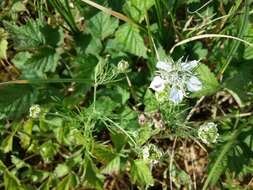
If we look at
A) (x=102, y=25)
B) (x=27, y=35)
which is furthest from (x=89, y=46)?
(x=27, y=35)

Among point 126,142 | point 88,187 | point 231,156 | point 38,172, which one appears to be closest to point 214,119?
point 231,156

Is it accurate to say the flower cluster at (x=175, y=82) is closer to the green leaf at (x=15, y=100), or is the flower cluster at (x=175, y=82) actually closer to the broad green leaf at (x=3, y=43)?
the green leaf at (x=15, y=100)

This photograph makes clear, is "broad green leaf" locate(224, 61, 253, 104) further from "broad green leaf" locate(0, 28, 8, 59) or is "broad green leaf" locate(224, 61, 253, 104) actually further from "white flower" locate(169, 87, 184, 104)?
"broad green leaf" locate(0, 28, 8, 59)

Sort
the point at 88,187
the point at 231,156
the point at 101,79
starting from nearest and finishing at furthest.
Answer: the point at 101,79 < the point at 231,156 < the point at 88,187

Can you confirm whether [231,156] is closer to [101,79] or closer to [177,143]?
[177,143]

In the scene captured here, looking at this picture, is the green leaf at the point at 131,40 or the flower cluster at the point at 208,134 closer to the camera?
the flower cluster at the point at 208,134

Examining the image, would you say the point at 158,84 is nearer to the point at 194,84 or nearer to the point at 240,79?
the point at 194,84

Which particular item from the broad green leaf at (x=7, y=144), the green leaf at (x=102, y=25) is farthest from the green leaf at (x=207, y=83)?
the broad green leaf at (x=7, y=144)
